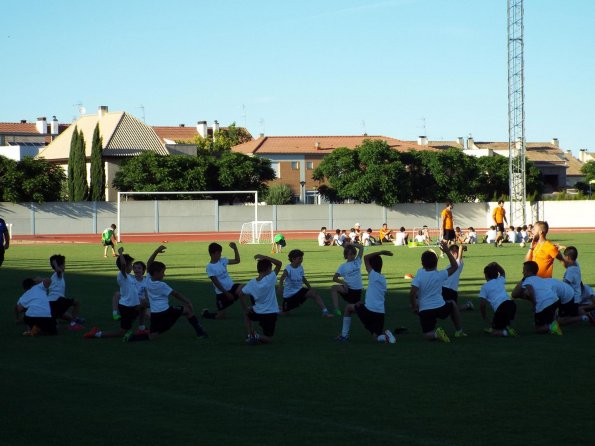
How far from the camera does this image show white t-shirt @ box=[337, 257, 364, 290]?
15.4 meters

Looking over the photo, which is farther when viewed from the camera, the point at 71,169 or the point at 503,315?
the point at 71,169

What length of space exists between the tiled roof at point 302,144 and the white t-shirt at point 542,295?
10109cm

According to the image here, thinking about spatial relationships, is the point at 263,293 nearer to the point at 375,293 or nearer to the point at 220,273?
the point at 375,293

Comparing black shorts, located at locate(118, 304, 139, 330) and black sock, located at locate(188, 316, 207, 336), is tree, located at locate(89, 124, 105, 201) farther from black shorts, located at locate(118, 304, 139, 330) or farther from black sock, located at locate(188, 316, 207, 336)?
black sock, located at locate(188, 316, 207, 336)

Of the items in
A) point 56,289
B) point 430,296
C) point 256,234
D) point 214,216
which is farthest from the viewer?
point 214,216

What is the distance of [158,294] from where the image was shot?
13211mm

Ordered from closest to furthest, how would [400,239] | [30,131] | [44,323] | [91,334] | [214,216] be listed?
[91,334], [44,323], [400,239], [214,216], [30,131]

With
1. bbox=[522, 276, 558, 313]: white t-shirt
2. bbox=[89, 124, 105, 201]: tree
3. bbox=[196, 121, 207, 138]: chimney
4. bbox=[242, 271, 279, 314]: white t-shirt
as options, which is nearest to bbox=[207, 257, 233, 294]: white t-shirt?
bbox=[242, 271, 279, 314]: white t-shirt

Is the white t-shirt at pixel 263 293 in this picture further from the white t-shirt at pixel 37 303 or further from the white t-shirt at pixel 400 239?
the white t-shirt at pixel 400 239

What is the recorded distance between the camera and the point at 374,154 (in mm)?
73938

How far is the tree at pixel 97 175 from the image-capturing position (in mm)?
74000

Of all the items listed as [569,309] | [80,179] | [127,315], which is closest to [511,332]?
[569,309]

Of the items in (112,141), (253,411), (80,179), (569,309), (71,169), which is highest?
(112,141)

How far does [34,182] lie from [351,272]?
52.6 meters
